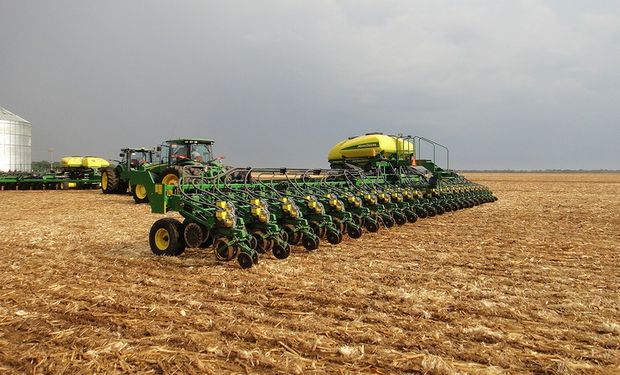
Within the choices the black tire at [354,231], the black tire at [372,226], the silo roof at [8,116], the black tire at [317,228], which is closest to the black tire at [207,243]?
the black tire at [317,228]

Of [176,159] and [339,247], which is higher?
[176,159]

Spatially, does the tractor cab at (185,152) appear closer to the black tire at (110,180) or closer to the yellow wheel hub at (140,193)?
the yellow wheel hub at (140,193)

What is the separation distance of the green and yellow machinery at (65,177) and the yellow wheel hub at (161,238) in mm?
22435

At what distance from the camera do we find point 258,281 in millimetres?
5863

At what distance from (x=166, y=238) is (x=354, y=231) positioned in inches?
144

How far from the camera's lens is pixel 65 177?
28750 millimetres

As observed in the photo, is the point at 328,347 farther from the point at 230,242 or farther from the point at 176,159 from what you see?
the point at 176,159

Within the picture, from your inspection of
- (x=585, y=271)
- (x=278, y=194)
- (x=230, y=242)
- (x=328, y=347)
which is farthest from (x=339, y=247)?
(x=328, y=347)

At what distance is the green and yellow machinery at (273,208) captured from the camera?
7.18 meters

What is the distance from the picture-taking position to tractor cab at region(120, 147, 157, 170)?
21.6 metres

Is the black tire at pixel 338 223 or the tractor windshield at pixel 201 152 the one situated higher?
the tractor windshield at pixel 201 152

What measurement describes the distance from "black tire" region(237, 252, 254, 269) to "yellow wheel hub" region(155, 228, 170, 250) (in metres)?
1.71

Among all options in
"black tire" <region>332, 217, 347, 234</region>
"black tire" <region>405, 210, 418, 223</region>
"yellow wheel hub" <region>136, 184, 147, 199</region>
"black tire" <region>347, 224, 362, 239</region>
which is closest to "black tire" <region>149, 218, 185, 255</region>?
"black tire" <region>332, 217, 347, 234</region>

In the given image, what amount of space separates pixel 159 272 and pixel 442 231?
6524 millimetres
